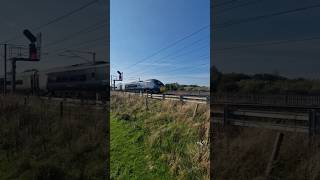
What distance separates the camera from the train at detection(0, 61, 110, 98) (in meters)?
4.96

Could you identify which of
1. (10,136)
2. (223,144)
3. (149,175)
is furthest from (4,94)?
(223,144)

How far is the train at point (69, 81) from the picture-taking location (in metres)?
4.96

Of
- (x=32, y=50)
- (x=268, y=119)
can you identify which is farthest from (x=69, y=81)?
(x=268, y=119)

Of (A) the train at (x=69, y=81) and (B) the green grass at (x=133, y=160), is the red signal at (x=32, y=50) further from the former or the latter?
(B) the green grass at (x=133, y=160)

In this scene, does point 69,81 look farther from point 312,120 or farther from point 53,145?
point 312,120

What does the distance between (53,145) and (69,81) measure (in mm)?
1228

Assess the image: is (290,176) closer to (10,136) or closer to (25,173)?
(25,173)

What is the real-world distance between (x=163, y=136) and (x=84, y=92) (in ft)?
7.46

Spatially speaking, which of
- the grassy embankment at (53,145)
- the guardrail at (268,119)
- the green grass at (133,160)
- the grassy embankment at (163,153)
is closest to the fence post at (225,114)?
the guardrail at (268,119)

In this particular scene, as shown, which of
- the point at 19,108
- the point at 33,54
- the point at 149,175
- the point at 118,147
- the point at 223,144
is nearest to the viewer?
the point at 223,144

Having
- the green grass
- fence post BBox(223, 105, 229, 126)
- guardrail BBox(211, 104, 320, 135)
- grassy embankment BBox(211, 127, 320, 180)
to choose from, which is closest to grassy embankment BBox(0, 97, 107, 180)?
the green grass

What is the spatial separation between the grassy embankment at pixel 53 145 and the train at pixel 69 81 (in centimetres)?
33

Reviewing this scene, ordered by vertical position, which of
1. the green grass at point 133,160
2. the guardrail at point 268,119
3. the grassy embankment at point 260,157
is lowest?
the green grass at point 133,160

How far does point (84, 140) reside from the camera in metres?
5.72
